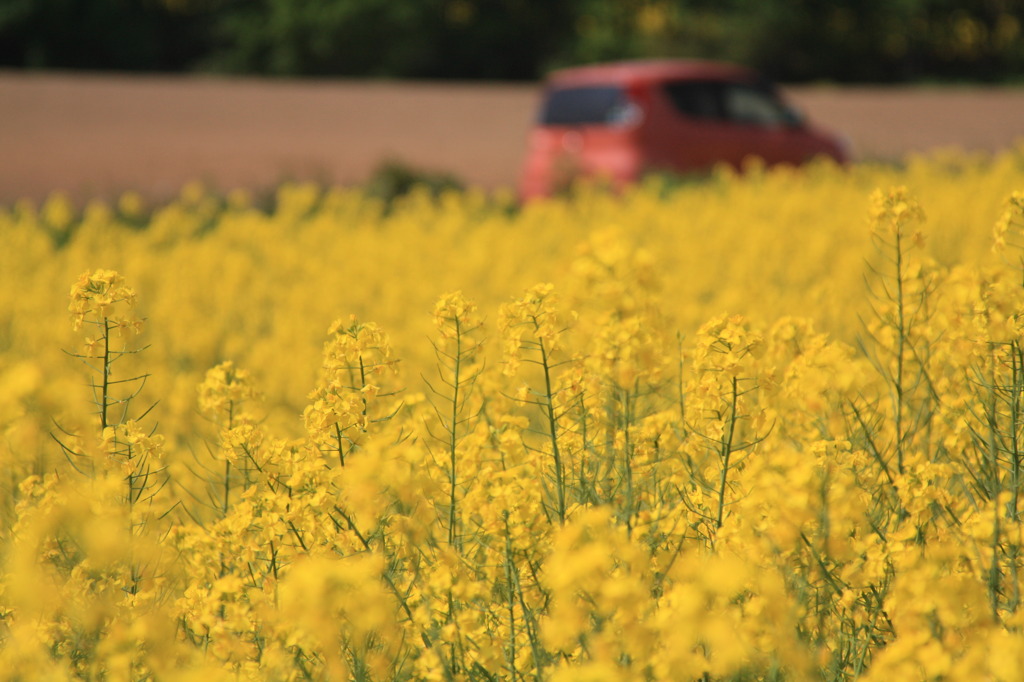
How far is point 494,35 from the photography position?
42.7 m

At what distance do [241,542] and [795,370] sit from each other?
52.6 inches

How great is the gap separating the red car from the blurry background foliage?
25.2m

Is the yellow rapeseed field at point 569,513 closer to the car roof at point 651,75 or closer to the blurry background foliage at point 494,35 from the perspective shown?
the car roof at point 651,75

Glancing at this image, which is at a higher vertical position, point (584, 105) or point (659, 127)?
point (584, 105)

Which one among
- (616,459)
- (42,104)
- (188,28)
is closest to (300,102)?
(42,104)

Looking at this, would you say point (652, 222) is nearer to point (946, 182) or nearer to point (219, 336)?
point (946, 182)

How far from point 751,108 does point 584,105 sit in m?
1.72

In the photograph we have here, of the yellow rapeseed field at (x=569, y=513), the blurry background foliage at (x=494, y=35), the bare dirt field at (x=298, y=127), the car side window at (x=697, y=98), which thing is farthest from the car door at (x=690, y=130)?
the blurry background foliage at (x=494, y=35)

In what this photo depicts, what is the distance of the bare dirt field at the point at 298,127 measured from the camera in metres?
20.2

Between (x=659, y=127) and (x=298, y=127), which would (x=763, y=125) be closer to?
(x=659, y=127)

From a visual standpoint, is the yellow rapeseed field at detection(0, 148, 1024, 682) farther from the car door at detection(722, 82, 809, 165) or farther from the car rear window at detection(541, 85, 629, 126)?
the car door at detection(722, 82, 809, 165)

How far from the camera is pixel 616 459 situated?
2867 millimetres

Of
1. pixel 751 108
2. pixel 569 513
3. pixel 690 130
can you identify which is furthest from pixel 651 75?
pixel 569 513

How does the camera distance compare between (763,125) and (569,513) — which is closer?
(569,513)
